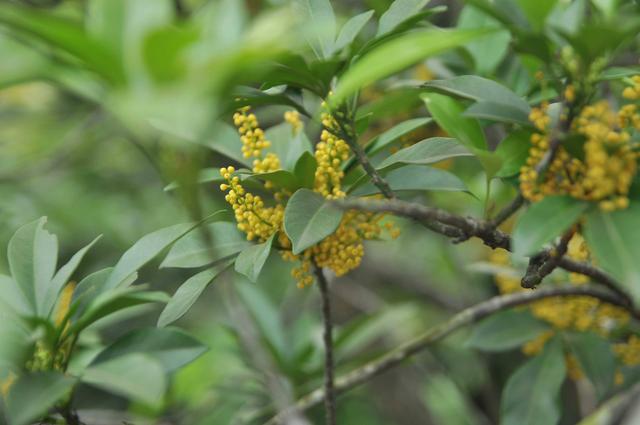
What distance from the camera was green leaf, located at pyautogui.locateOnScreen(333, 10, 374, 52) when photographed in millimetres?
1242

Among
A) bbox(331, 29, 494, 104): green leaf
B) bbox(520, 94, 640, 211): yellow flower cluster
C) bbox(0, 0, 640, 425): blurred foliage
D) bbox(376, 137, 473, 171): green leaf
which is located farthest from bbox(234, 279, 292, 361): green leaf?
bbox(331, 29, 494, 104): green leaf

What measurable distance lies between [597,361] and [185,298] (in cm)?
111

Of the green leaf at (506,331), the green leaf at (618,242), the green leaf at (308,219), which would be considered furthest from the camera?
the green leaf at (506,331)

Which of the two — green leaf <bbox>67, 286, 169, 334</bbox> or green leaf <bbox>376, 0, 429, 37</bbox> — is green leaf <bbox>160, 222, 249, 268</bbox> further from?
green leaf <bbox>376, 0, 429, 37</bbox>

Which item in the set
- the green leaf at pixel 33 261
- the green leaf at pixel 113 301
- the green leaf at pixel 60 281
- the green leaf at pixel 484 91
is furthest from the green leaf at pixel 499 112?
the green leaf at pixel 33 261

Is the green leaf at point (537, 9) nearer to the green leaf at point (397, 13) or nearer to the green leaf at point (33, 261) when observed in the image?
the green leaf at point (397, 13)

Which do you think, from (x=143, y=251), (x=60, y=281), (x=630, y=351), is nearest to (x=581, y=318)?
(x=630, y=351)

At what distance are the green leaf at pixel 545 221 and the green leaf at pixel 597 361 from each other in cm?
91

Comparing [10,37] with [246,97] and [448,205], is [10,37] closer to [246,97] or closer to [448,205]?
[246,97]

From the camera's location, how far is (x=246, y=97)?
4.24ft

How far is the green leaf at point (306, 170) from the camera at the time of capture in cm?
129

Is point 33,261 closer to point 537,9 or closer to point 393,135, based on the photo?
point 393,135

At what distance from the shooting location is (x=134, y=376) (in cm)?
108

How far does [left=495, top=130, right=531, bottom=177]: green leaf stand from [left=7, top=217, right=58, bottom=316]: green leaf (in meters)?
0.84
